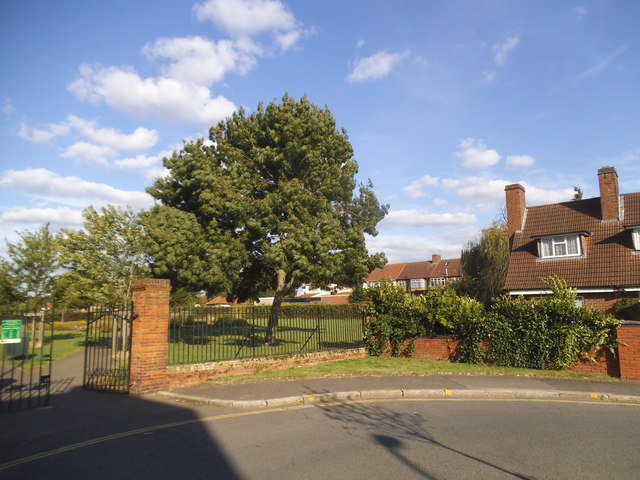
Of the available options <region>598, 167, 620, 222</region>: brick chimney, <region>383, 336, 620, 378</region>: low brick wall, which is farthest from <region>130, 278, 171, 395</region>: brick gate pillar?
<region>598, 167, 620, 222</region>: brick chimney

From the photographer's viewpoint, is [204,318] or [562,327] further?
[562,327]

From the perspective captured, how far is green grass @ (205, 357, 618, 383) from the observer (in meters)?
11.8

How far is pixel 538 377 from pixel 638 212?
48.4ft

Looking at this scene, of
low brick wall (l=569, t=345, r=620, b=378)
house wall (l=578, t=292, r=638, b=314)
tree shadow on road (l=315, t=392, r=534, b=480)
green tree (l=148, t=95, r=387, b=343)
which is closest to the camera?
tree shadow on road (l=315, t=392, r=534, b=480)

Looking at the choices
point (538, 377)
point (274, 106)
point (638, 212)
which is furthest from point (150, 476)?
point (638, 212)

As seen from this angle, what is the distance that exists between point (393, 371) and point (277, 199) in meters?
7.28

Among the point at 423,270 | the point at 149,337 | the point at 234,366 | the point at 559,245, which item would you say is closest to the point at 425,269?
the point at 423,270

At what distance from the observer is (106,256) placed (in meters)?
20.1

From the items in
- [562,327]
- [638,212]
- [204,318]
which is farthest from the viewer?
[638,212]

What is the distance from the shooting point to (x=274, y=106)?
17656mm

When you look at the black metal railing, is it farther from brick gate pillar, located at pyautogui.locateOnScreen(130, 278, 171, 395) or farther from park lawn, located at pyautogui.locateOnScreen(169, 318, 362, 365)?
brick gate pillar, located at pyautogui.locateOnScreen(130, 278, 171, 395)

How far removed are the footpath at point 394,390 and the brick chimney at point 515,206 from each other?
603 inches

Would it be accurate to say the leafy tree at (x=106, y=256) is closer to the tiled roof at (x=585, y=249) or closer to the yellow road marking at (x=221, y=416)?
the yellow road marking at (x=221, y=416)

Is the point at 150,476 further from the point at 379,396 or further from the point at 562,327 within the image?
the point at 562,327
